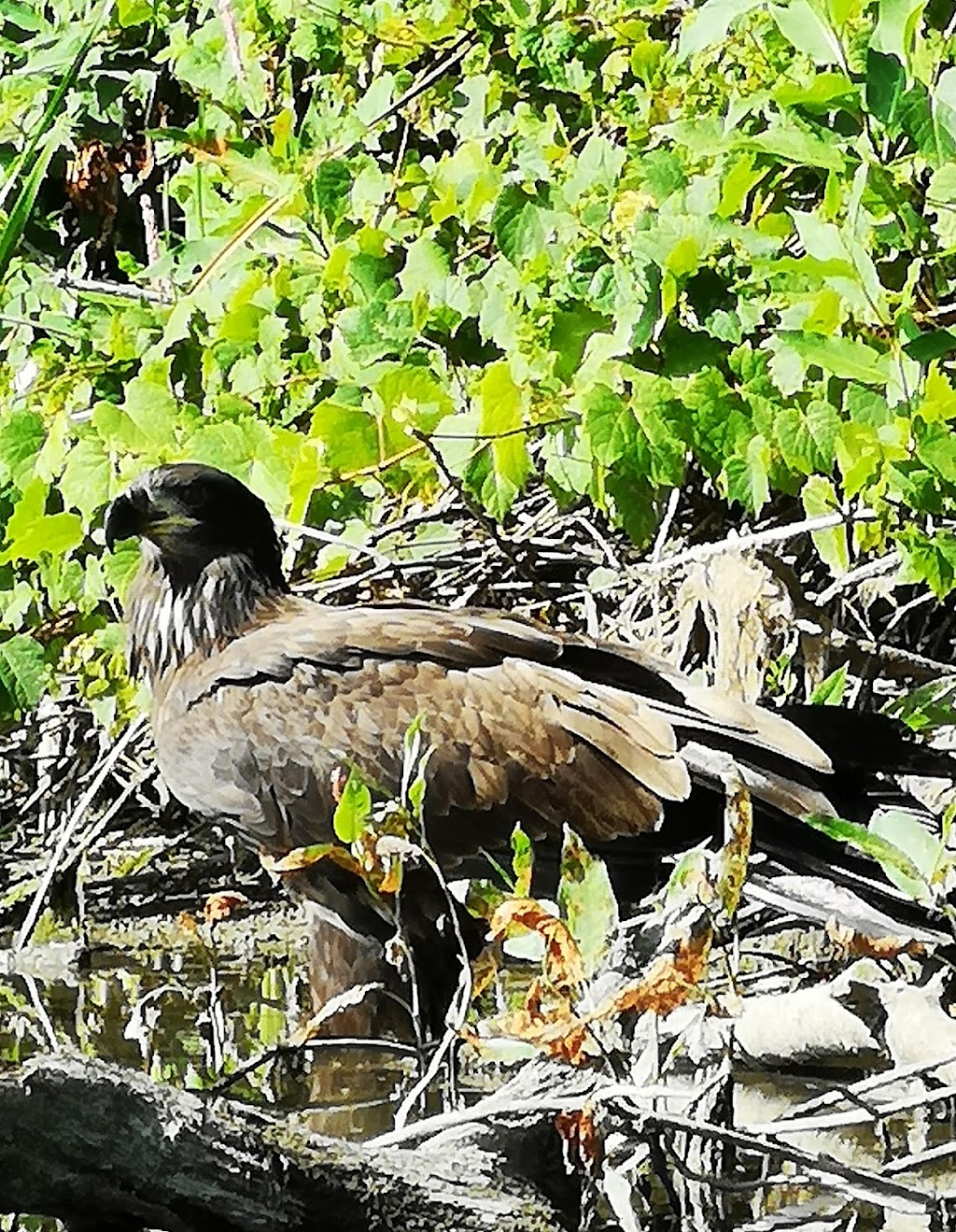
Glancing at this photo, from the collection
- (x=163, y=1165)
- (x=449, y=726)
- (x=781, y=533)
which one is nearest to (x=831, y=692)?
(x=781, y=533)

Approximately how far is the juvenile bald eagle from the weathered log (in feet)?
5.18

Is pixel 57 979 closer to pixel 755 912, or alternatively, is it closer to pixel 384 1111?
pixel 384 1111

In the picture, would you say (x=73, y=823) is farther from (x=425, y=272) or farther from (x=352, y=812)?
(x=352, y=812)

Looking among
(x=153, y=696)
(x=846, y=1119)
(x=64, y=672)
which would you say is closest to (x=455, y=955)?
(x=153, y=696)

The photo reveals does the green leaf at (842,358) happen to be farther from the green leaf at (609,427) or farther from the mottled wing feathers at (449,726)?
the mottled wing feathers at (449,726)

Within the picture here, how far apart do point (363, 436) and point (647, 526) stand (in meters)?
0.40

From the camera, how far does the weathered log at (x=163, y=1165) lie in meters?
1.38

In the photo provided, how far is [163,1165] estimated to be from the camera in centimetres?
142

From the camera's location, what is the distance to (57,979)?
14.1 ft

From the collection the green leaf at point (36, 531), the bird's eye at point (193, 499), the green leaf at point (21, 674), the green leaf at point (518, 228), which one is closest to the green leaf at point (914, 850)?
the green leaf at point (518, 228)

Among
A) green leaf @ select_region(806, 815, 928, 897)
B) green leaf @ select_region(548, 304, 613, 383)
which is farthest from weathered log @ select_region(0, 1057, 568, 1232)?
green leaf @ select_region(548, 304, 613, 383)

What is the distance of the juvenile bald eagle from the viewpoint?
10.5ft

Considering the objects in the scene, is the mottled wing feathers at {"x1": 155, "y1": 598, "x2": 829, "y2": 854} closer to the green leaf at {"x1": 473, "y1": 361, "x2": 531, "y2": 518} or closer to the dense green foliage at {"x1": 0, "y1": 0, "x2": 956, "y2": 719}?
the dense green foliage at {"x1": 0, "y1": 0, "x2": 956, "y2": 719}

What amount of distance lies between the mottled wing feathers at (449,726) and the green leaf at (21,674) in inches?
17.6
